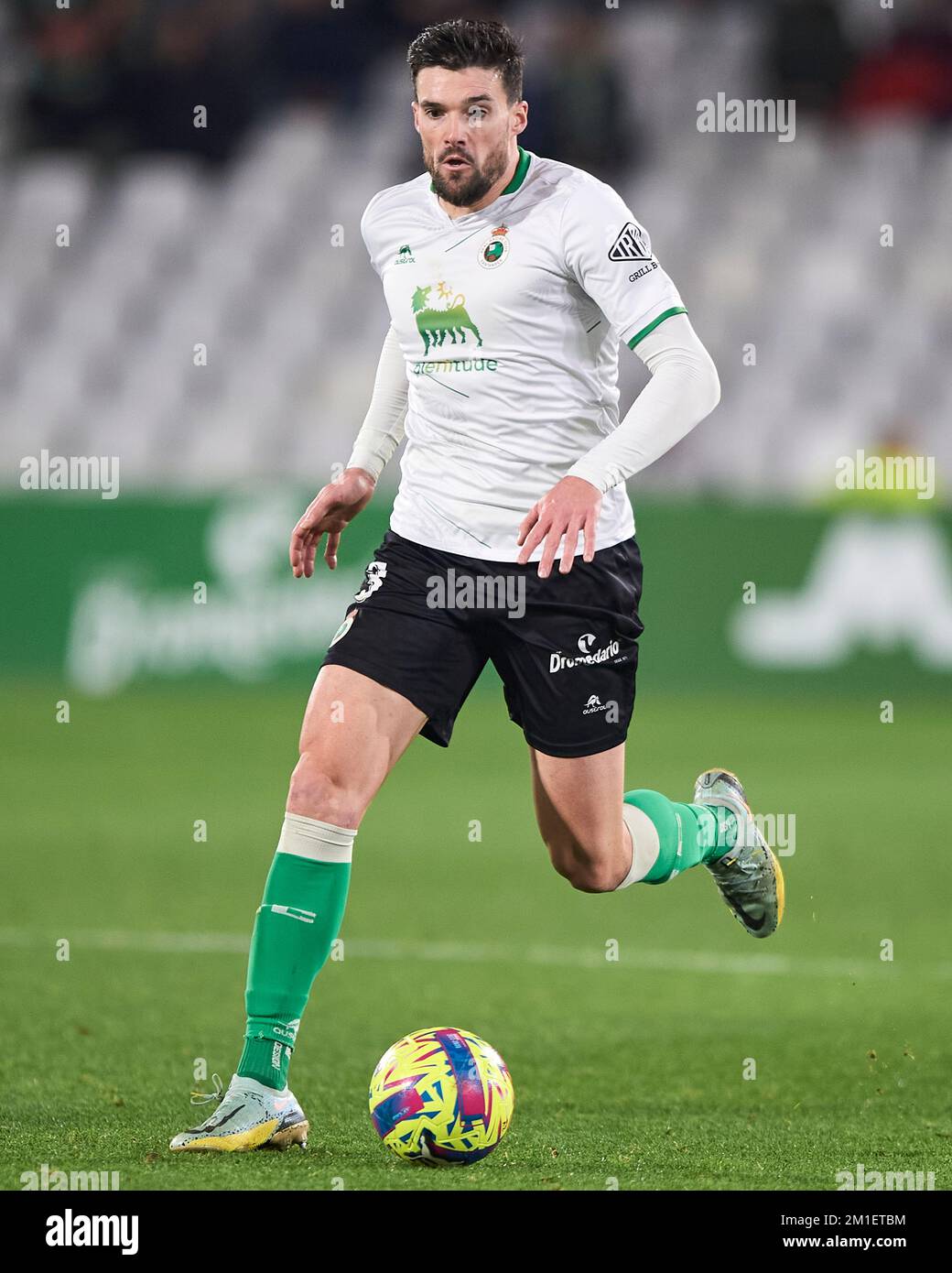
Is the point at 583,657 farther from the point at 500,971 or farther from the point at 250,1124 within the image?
the point at 500,971

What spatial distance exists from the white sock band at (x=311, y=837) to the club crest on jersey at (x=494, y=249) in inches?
52.7

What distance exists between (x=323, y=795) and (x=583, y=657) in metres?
0.75

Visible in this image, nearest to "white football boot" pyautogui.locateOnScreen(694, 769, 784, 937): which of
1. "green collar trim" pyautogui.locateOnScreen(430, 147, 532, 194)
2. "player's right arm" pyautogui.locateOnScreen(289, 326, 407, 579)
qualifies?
"player's right arm" pyautogui.locateOnScreen(289, 326, 407, 579)

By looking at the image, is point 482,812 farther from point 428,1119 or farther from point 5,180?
point 5,180

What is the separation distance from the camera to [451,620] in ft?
15.4

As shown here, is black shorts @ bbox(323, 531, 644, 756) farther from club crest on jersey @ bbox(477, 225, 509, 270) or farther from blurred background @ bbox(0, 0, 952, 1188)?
blurred background @ bbox(0, 0, 952, 1188)

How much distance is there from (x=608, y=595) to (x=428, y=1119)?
135 centimetres

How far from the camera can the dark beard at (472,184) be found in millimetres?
4637

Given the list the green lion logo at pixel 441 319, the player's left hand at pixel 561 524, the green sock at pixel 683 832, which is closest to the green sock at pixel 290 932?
the player's left hand at pixel 561 524

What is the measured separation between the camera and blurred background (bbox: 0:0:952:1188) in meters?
6.29

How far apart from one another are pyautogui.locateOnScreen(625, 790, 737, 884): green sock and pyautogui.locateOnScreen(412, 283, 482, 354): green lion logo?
1.33 m

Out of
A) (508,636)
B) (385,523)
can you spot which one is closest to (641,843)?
(508,636)

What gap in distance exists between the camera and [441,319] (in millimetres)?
4719

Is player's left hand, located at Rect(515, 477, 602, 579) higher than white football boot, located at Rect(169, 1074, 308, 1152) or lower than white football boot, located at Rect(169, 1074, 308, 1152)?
higher
